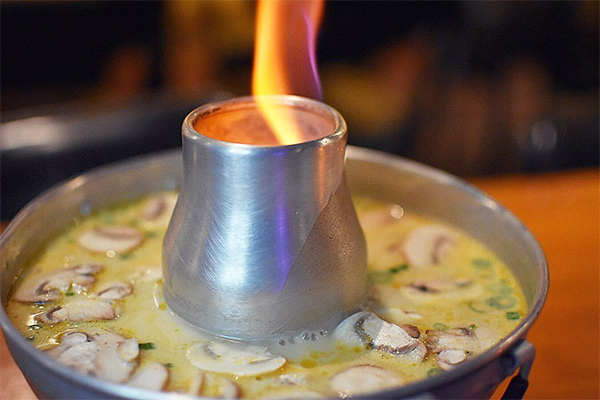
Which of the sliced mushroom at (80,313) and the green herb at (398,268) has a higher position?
the sliced mushroom at (80,313)

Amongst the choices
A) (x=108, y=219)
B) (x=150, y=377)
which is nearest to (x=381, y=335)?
(x=150, y=377)

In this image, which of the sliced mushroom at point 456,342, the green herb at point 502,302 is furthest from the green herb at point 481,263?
the sliced mushroom at point 456,342

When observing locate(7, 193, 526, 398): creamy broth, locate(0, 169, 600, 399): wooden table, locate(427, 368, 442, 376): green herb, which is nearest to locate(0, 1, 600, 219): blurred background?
locate(0, 169, 600, 399): wooden table

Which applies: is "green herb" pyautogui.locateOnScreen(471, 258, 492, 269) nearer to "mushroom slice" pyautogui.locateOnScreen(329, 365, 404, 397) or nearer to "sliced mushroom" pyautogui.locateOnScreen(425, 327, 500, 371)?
"sliced mushroom" pyautogui.locateOnScreen(425, 327, 500, 371)

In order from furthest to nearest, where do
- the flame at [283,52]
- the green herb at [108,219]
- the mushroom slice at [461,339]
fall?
the green herb at [108,219]
the flame at [283,52]
the mushroom slice at [461,339]

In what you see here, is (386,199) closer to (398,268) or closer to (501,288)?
(398,268)

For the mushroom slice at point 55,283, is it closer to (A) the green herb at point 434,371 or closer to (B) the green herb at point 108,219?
(B) the green herb at point 108,219

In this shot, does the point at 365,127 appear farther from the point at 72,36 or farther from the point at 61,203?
the point at 61,203

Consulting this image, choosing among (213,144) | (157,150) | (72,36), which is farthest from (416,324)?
(72,36)
